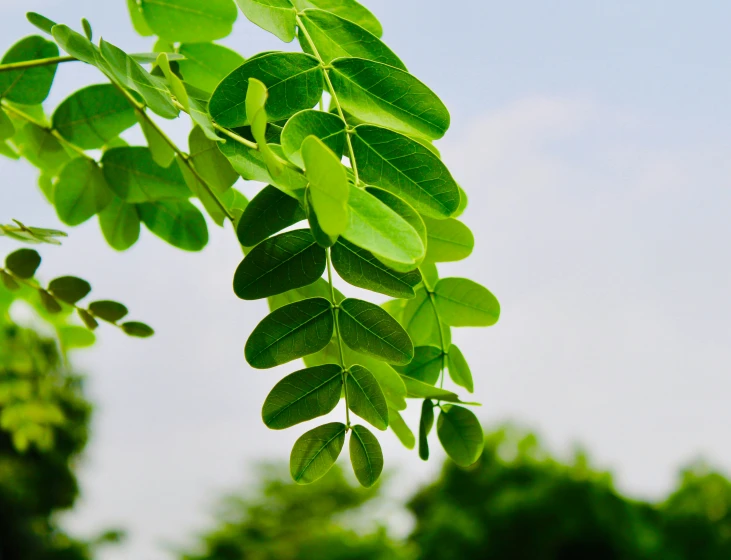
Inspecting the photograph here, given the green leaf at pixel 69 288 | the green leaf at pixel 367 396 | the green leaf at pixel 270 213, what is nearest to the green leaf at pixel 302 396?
the green leaf at pixel 367 396

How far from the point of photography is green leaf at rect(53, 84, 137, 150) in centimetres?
76

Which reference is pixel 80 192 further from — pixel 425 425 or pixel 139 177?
pixel 425 425

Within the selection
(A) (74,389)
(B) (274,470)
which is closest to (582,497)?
(B) (274,470)

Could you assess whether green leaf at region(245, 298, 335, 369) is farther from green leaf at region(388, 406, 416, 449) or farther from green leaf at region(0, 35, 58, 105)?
green leaf at region(0, 35, 58, 105)

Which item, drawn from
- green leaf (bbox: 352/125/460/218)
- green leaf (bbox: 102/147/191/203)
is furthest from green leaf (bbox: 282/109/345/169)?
green leaf (bbox: 102/147/191/203)

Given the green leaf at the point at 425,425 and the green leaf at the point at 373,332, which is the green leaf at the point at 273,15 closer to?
the green leaf at the point at 373,332

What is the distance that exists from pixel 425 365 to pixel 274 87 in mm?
322

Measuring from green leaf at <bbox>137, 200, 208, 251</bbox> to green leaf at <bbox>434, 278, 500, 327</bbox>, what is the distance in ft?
0.95

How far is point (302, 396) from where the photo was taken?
526 mm

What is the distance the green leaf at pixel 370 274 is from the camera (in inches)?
18.3

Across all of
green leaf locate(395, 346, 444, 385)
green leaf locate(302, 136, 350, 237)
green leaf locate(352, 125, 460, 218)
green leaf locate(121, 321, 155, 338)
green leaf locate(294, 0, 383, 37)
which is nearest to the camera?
green leaf locate(302, 136, 350, 237)

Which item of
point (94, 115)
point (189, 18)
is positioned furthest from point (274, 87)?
point (94, 115)

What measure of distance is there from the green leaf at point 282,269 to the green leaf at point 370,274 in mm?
23

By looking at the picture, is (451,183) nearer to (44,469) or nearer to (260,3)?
(260,3)
